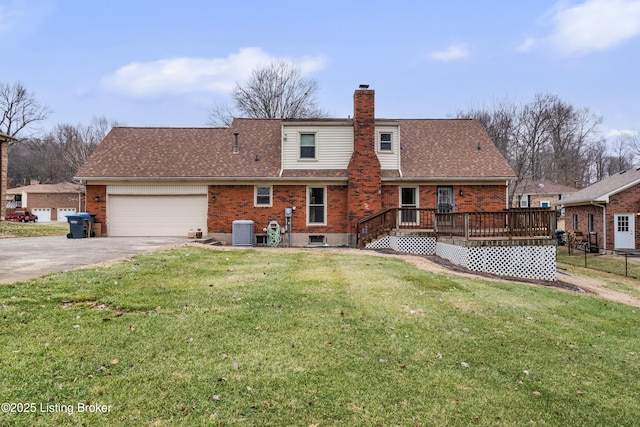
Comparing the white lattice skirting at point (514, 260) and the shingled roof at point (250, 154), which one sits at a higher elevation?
the shingled roof at point (250, 154)

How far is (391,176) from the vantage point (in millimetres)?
15945

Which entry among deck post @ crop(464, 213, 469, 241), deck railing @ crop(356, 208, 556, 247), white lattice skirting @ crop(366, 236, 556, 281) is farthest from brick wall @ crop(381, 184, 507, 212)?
white lattice skirting @ crop(366, 236, 556, 281)

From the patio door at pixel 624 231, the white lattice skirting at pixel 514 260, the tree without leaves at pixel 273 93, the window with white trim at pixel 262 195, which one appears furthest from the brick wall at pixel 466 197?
the tree without leaves at pixel 273 93

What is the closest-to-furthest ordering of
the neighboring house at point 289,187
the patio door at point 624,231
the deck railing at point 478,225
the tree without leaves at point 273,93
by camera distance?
the deck railing at point 478,225
the neighboring house at point 289,187
the patio door at point 624,231
the tree without leaves at point 273,93

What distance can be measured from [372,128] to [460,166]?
14.9 ft

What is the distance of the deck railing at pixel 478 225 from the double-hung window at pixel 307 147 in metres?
4.07

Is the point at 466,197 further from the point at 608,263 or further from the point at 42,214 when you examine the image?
the point at 42,214

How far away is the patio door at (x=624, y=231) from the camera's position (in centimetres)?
2117

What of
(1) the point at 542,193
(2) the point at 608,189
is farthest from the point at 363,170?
(1) the point at 542,193

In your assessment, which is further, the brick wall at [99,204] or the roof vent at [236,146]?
the roof vent at [236,146]

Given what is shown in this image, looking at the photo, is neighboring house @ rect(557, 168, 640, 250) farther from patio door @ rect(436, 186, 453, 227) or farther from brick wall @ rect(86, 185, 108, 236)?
brick wall @ rect(86, 185, 108, 236)

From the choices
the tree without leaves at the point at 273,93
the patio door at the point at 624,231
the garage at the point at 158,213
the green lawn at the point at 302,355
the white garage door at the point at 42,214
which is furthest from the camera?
the white garage door at the point at 42,214

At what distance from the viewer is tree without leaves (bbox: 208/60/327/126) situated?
34.0 meters

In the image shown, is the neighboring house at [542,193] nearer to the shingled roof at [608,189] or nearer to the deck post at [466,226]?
the shingled roof at [608,189]
